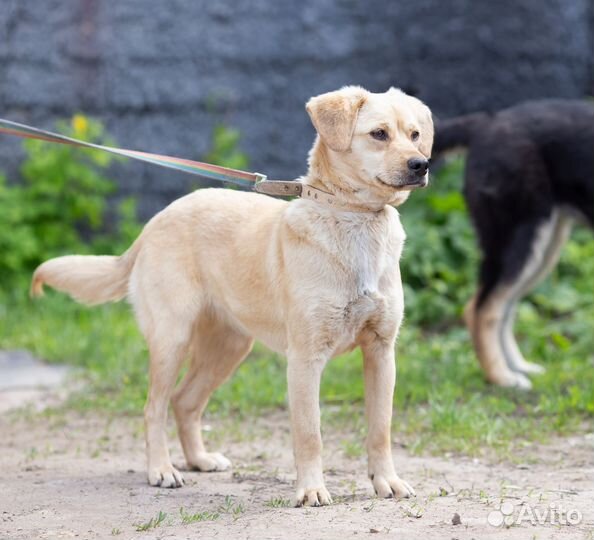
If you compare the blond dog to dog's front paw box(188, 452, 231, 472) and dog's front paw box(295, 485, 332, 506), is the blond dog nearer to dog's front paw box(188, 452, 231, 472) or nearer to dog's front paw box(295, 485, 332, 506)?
dog's front paw box(295, 485, 332, 506)

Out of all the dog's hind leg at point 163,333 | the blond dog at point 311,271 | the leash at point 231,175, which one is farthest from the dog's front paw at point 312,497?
the leash at point 231,175

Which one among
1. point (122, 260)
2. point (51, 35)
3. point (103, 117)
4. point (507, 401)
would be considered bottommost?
point (507, 401)

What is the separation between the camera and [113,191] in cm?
901

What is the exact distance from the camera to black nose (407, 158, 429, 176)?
387 centimetres

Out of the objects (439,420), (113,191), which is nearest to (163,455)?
(439,420)

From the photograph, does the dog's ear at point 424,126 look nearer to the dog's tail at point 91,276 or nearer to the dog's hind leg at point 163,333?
the dog's hind leg at point 163,333

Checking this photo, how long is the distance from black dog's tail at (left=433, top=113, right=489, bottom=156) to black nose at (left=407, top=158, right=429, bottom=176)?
304 centimetres

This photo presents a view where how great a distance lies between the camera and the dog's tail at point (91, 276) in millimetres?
4859

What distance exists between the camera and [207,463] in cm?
478

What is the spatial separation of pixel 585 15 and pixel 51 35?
181 inches

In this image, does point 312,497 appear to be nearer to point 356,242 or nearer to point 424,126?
point 356,242

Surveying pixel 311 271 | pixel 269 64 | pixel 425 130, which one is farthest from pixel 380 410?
pixel 269 64

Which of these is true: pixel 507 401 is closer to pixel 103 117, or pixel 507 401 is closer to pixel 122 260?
pixel 122 260
